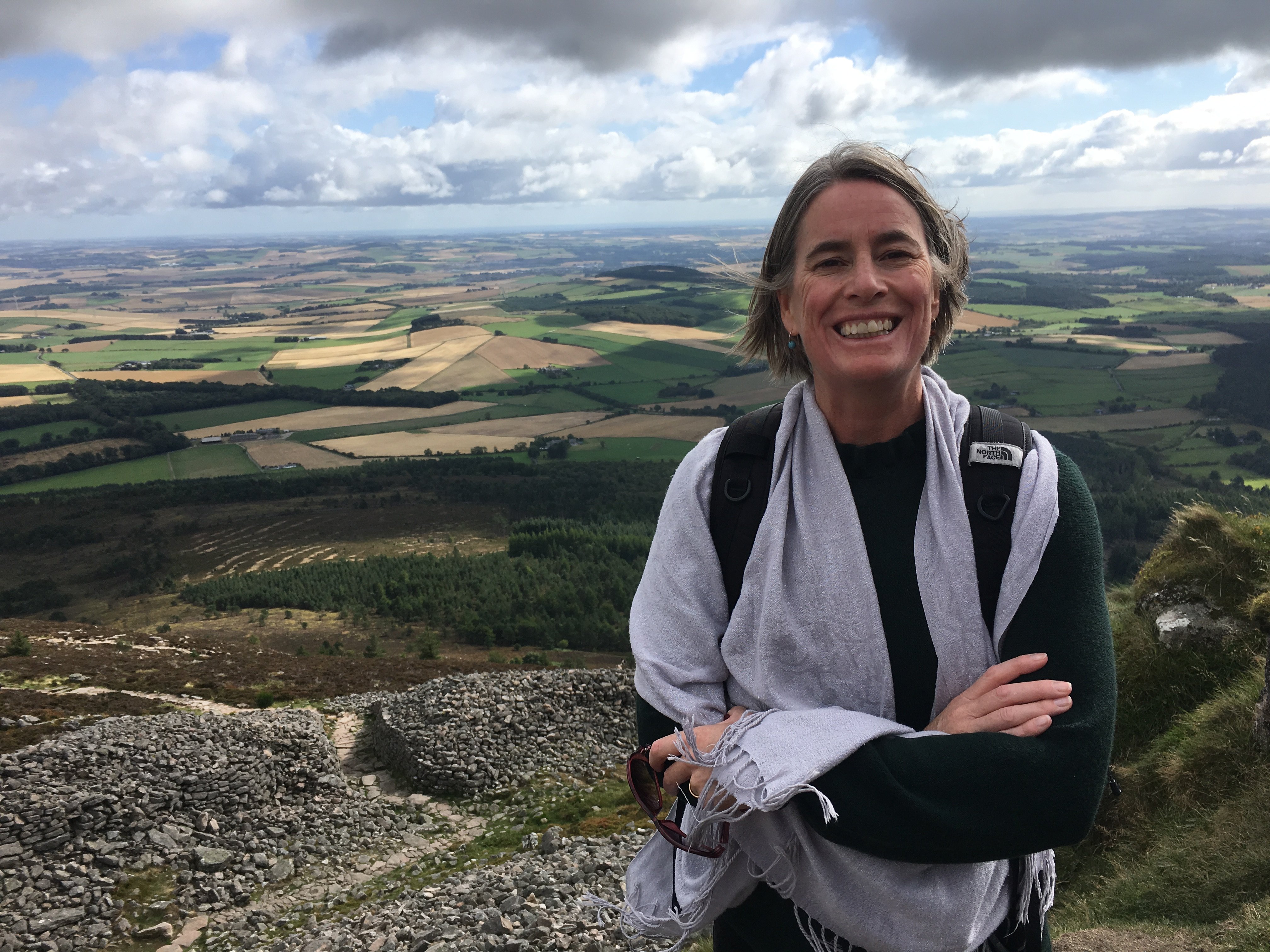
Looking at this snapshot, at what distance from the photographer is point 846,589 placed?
2.01 meters

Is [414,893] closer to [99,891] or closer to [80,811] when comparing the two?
[99,891]

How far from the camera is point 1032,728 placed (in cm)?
179

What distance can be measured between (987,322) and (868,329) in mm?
127121

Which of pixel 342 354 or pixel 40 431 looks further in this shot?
pixel 342 354

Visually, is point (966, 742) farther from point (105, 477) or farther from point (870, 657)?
point (105, 477)

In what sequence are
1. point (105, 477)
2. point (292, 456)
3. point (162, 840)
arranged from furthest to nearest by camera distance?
point (292, 456), point (105, 477), point (162, 840)

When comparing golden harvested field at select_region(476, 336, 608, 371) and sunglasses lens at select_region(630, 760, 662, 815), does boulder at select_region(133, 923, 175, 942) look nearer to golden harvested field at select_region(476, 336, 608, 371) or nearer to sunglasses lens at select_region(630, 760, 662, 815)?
sunglasses lens at select_region(630, 760, 662, 815)

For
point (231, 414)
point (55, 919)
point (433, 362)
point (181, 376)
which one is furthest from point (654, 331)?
point (55, 919)

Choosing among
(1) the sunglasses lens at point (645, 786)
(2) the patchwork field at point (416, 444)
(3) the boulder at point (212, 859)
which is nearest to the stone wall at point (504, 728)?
(3) the boulder at point (212, 859)

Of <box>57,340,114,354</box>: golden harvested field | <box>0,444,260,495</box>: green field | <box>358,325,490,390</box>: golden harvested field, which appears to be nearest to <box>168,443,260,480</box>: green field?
<box>0,444,260,495</box>: green field

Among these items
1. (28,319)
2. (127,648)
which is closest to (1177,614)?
(127,648)

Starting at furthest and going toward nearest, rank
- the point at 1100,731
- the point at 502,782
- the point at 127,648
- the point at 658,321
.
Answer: the point at 658,321 < the point at 127,648 < the point at 502,782 < the point at 1100,731

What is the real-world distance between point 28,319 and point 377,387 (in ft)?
412

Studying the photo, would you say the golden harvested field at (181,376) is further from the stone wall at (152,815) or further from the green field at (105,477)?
the stone wall at (152,815)
